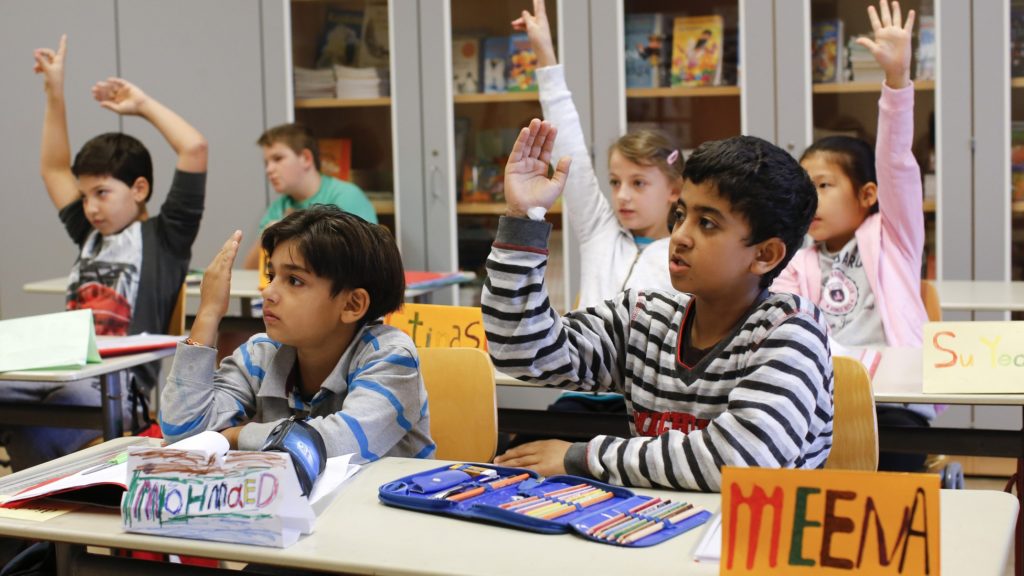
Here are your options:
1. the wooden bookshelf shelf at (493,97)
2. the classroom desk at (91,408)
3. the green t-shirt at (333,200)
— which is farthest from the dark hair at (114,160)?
the wooden bookshelf shelf at (493,97)

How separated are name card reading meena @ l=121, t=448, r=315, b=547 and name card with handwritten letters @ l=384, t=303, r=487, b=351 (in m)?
1.18

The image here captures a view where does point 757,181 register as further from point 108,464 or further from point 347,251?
point 108,464

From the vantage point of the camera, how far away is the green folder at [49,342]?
2396 mm

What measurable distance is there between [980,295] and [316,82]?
8.62ft

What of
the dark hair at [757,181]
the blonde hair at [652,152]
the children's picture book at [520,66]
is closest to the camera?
the dark hair at [757,181]

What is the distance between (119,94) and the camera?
323 cm

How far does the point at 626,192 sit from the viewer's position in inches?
116

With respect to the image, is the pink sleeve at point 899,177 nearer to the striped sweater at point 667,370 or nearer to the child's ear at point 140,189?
the striped sweater at point 667,370

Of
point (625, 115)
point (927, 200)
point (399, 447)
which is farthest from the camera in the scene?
point (625, 115)

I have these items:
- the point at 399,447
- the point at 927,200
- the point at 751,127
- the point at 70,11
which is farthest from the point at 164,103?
the point at 399,447

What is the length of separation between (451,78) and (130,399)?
6.59ft

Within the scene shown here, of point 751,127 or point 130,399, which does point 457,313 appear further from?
point 751,127

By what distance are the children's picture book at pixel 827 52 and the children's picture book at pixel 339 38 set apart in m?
1.73

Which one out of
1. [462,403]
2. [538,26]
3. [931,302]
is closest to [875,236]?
[931,302]
